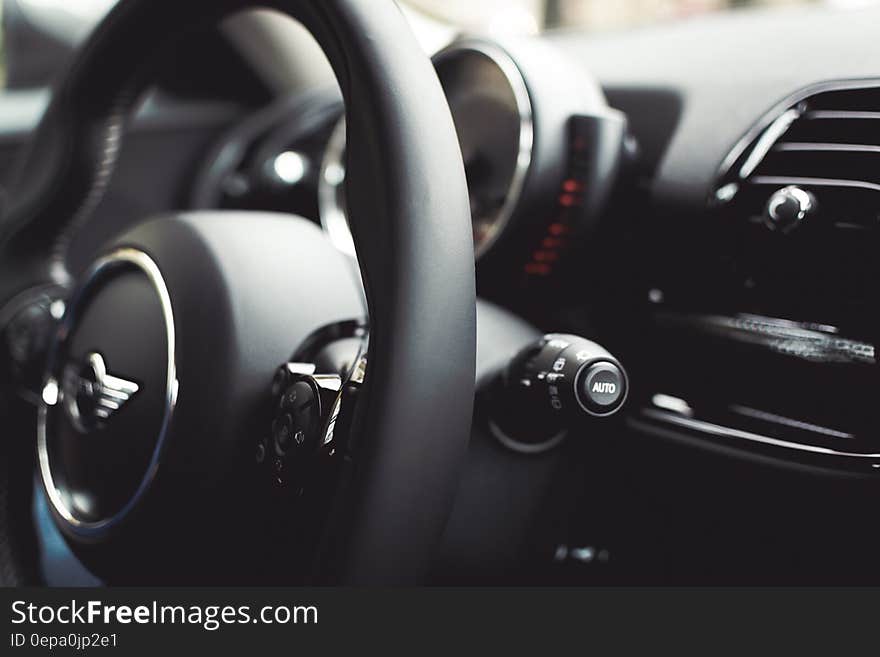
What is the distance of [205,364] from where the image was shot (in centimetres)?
77

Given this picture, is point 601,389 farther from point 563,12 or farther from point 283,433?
point 563,12

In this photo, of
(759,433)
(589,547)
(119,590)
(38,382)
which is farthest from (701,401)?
(38,382)

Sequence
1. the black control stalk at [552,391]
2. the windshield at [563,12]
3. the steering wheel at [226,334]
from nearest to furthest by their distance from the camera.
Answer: the steering wheel at [226,334]
the black control stalk at [552,391]
the windshield at [563,12]

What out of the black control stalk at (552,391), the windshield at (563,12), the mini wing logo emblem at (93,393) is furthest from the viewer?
the windshield at (563,12)

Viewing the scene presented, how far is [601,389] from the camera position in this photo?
0.68 metres

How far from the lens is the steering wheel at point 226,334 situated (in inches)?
22.8

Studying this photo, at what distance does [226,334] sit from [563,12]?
4.17ft

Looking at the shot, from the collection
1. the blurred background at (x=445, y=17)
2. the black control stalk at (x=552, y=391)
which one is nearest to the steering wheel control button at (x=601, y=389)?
the black control stalk at (x=552, y=391)

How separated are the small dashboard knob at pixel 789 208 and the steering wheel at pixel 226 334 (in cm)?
38

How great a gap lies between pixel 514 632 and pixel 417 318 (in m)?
0.29

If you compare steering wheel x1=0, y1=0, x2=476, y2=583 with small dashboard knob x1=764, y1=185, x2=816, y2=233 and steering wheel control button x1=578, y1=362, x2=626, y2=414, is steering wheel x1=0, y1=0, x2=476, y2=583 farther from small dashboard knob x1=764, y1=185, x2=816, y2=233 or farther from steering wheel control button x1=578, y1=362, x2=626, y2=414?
small dashboard knob x1=764, y1=185, x2=816, y2=233

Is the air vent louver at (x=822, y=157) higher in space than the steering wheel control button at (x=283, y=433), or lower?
higher

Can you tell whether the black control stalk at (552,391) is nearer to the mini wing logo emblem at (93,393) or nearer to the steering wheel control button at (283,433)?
the steering wheel control button at (283,433)

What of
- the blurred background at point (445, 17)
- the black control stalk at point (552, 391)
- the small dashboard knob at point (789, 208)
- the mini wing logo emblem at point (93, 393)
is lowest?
the mini wing logo emblem at point (93, 393)
